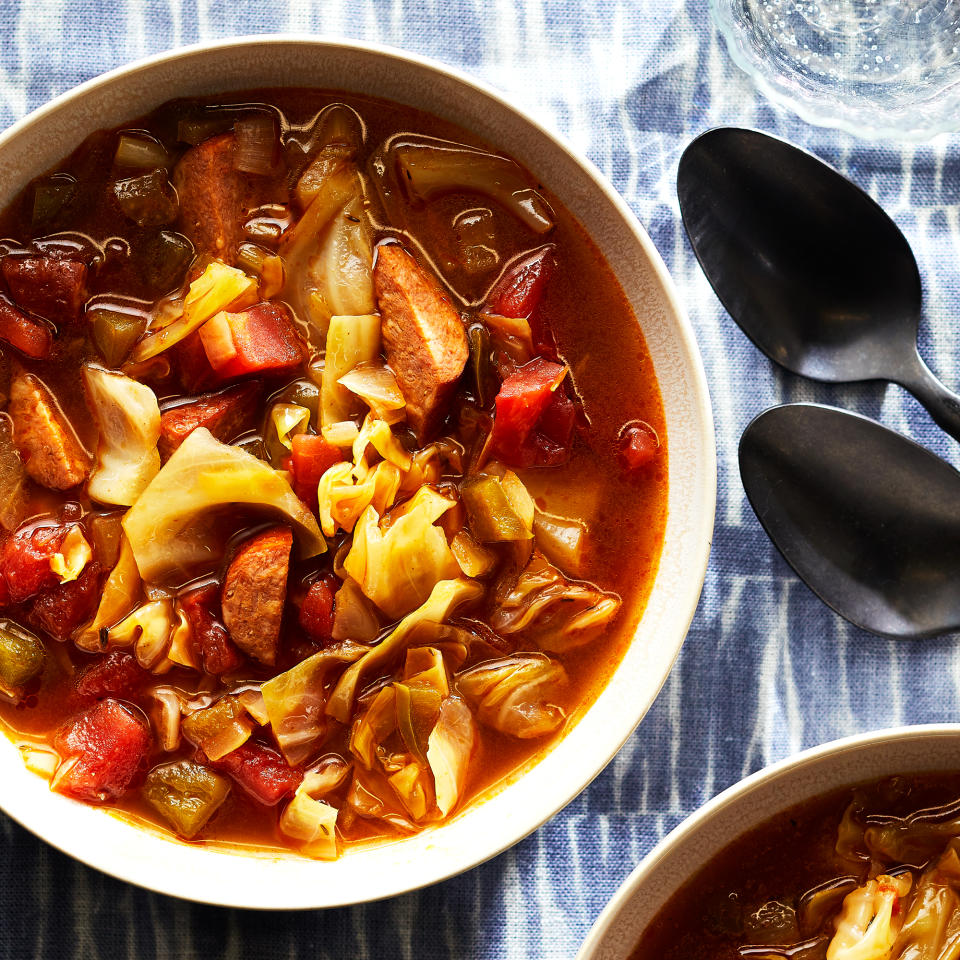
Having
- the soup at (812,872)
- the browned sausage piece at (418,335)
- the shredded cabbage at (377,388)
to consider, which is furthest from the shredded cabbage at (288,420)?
the soup at (812,872)

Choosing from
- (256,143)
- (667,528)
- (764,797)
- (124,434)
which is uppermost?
(256,143)

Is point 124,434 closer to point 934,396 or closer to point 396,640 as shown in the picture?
point 396,640

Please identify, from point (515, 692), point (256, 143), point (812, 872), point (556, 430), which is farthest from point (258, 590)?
point (812, 872)

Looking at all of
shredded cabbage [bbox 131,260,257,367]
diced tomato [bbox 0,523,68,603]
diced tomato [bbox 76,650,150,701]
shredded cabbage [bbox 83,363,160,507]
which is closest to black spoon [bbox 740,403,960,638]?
shredded cabbage [bbox 131,260,257,367]

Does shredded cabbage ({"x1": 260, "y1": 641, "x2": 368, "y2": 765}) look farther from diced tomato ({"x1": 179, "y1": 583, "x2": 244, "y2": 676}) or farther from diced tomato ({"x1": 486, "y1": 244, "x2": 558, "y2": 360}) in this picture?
diced tomato ({"x1": 486, "y1": 244, "x2": 558, "y2": 360})

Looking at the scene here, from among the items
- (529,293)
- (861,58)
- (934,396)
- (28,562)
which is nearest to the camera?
(28,562)

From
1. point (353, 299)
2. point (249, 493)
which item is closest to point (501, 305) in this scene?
point (353, 299)
